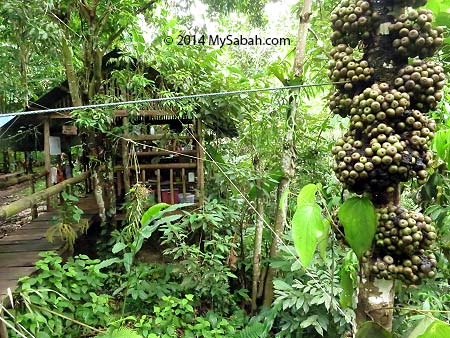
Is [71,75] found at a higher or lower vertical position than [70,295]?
higher

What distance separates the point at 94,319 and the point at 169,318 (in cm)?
60

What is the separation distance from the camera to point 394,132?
2.71 ft

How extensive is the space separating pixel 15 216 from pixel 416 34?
6.65m

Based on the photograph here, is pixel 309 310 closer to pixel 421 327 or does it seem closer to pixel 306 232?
pixel 421 327

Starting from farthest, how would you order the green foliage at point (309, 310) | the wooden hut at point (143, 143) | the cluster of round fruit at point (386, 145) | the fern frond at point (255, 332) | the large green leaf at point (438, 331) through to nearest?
the wooden hut at point (143, 143)
the fern frond at point (255, 332)
the green foliage at point (309, 310)
the cluster of round fruit at point (386, 145)
the large green leaf at point (438, 331)

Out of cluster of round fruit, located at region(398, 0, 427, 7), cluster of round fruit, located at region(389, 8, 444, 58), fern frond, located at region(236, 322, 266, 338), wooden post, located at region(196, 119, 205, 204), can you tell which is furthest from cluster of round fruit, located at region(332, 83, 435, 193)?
wooden post, located at region(196, 119, 205, 204)

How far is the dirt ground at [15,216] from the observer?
17.3ft

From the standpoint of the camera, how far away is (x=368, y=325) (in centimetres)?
84

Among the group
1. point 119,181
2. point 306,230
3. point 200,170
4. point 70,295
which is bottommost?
point 70,295

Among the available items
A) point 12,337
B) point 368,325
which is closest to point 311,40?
point 368,325

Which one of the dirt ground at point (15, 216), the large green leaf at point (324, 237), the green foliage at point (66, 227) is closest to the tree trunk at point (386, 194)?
the large green leaf at point (324, 237)

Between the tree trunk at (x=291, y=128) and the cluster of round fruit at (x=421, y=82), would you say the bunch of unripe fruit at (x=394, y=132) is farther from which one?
the tree trunk at (x=291, y=128)

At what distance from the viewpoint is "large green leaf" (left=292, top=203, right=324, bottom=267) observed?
789 millimetres

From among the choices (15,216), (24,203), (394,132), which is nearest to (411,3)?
(394,132)
